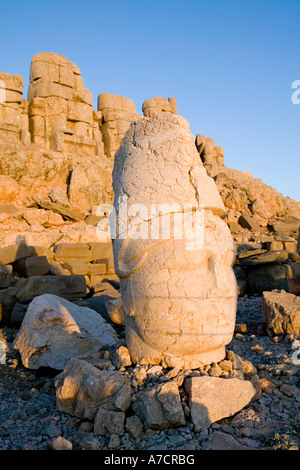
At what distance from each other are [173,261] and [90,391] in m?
1.14

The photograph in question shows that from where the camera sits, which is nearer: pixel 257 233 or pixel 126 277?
pixel 126 277

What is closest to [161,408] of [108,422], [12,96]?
[108,422]

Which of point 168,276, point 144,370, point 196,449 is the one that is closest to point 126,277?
point 168,276

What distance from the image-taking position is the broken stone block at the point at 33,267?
8016 mm

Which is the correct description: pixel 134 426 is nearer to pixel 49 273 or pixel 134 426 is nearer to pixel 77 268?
pixel 49 273

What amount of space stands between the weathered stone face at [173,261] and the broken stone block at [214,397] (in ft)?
0.97

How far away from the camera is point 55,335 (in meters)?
4.07

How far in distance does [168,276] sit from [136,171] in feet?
2.99

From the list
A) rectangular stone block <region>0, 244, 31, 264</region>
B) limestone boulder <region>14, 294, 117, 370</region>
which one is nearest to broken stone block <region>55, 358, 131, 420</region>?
limestone boulder <region>14, 294, 117, 370</region>

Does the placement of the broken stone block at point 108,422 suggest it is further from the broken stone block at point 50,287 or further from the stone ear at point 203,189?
the broken stone block at point 50,287

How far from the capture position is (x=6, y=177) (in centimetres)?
1359

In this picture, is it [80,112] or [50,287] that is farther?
[80,112]

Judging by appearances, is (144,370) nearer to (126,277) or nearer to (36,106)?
(126,277)

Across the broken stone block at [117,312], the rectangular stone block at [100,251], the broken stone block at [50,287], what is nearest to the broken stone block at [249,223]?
the rectangular stone block at [100,251]
